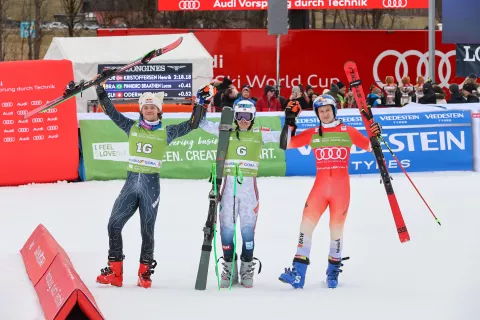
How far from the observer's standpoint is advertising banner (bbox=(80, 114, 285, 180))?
664 inches

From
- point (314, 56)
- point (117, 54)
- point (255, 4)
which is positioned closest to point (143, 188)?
point (117, 54)

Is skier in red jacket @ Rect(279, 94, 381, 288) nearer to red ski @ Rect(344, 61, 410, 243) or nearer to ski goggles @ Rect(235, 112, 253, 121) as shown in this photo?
red ski @ Rect(344, 61, 410, 243)

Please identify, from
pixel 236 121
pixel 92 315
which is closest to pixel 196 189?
pixel 236 121

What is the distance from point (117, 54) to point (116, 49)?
151 millimetres

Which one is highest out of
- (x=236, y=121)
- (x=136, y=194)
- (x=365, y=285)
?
(x=236, y=121)

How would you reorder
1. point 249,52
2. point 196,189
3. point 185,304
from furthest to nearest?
point 249,52
point 196,189
point 185,304

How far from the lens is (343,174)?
9.55 meters

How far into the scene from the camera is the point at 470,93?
65.7 ft

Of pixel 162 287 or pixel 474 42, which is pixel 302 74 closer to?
pixel 474 42

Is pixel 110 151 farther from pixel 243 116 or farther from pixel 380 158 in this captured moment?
pixel 380 158

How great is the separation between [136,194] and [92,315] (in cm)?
237

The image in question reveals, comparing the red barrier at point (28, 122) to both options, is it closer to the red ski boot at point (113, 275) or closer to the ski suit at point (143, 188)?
the ski suit at point (143, 188)

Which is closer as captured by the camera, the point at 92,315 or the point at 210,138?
the point at 92,315

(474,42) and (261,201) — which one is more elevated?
(474,42)
